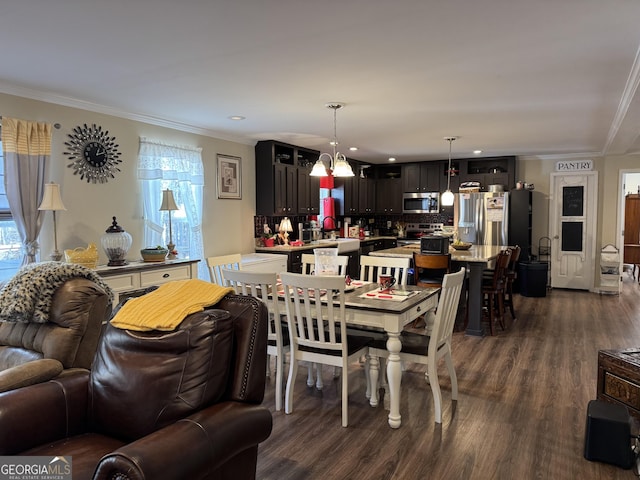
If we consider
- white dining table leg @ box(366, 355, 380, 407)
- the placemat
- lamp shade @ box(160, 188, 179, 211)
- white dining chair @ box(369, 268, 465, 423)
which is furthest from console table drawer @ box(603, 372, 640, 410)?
lamp shade @ box(160, 188, 179, 211)

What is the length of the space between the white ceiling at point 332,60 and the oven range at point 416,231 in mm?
4004

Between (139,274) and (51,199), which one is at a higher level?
(51,199)

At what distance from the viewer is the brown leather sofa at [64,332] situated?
2299 millimetres

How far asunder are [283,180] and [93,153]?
2.75 meters

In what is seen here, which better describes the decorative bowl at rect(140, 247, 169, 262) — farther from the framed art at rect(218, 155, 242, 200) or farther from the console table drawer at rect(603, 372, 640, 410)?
the console table drawer at rect(603, 372, 640, 410)

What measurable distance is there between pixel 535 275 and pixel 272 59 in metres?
5.96

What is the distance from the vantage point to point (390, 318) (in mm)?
2881

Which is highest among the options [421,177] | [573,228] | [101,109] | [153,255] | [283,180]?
[101,109]

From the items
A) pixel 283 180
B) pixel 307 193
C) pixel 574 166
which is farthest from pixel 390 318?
pixel 574 166

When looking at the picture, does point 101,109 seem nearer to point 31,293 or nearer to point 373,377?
point 31,293

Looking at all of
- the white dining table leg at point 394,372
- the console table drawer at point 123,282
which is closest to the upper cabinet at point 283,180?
the console table drawer at point 123,282

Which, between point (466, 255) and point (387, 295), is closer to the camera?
point (387, 295)

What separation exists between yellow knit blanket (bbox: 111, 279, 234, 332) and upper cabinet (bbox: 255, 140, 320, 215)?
426 cm

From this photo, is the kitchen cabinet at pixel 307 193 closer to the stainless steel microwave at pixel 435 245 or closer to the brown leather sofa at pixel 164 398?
the stainless steel microwave at pixel 435 245
